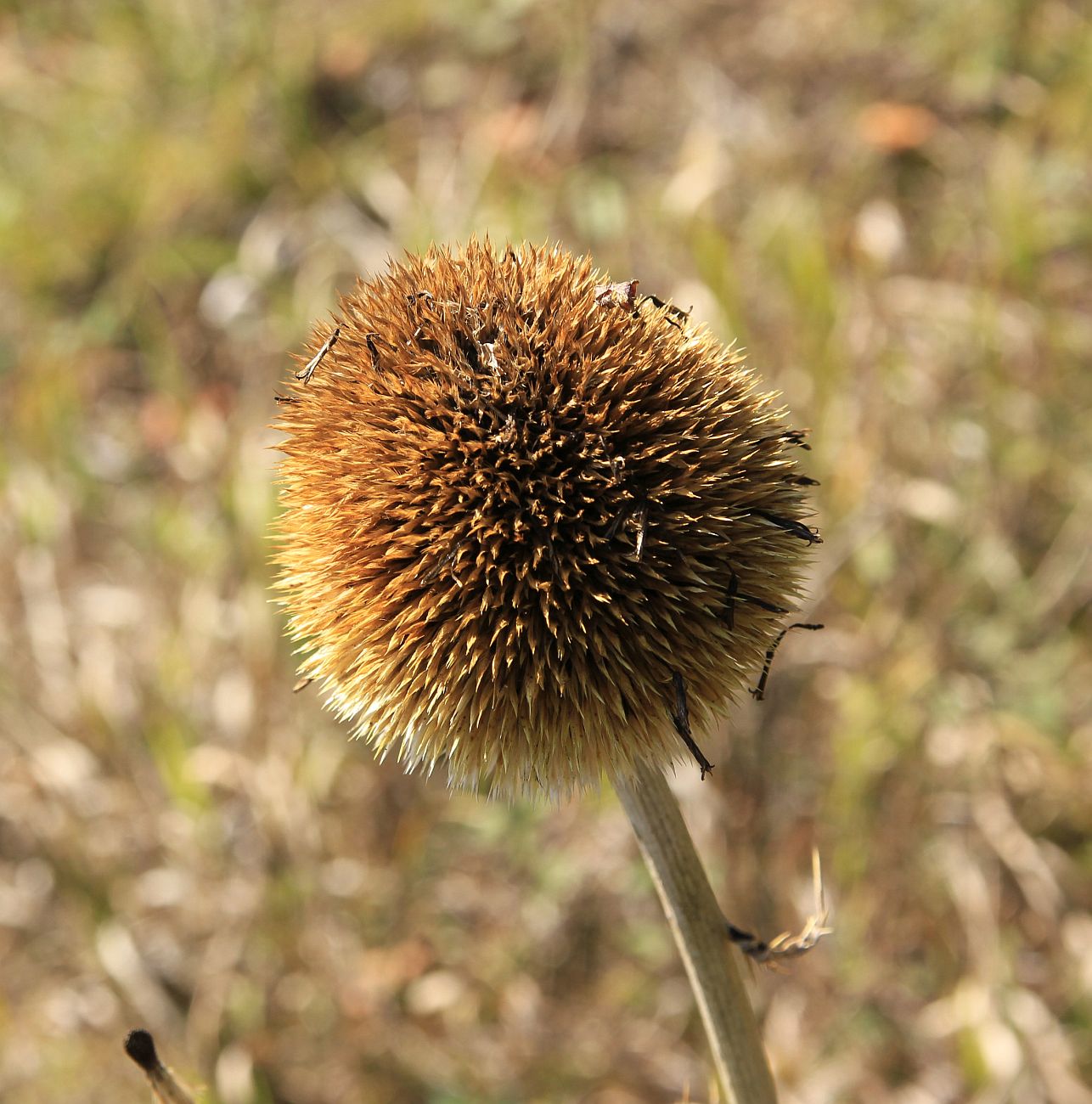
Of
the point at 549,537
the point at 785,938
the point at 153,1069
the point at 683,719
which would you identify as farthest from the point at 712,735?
the point at 153,1069

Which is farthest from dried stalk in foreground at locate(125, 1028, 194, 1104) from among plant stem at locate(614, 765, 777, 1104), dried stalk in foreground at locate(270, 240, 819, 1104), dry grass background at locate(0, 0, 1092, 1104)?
dry grass background at locate(0, 0, 1092, 1104)

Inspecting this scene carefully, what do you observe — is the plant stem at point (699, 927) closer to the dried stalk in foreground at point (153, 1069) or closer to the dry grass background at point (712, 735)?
the dried stalk in foreground at point (153, 1069)

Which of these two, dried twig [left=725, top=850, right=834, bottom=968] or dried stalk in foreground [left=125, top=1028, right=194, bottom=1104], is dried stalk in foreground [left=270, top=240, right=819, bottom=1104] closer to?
dried twig [left=725, top=850, right=834, bottom=968]

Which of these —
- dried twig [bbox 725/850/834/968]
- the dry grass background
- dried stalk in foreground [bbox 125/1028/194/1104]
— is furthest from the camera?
the dry grass background

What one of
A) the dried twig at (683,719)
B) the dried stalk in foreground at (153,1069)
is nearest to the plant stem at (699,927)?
the dried twig at (683,719)

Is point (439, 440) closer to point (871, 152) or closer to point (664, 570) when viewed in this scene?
point (664, 570)

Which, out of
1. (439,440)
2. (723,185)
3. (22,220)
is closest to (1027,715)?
(723,185)

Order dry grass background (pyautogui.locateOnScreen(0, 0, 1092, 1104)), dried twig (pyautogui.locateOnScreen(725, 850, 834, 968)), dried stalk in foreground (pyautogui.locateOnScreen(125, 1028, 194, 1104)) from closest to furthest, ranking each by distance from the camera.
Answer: dried stalk in foreground (pyautogui.locateOnScreen(125, 1028, 194, 1104)), dried twig (pyautogui.locateOnScreen(725, 850, 834, 968)), dry grass background (pyautogui.locateOnScreen(0, 0, 1092, 1104))
